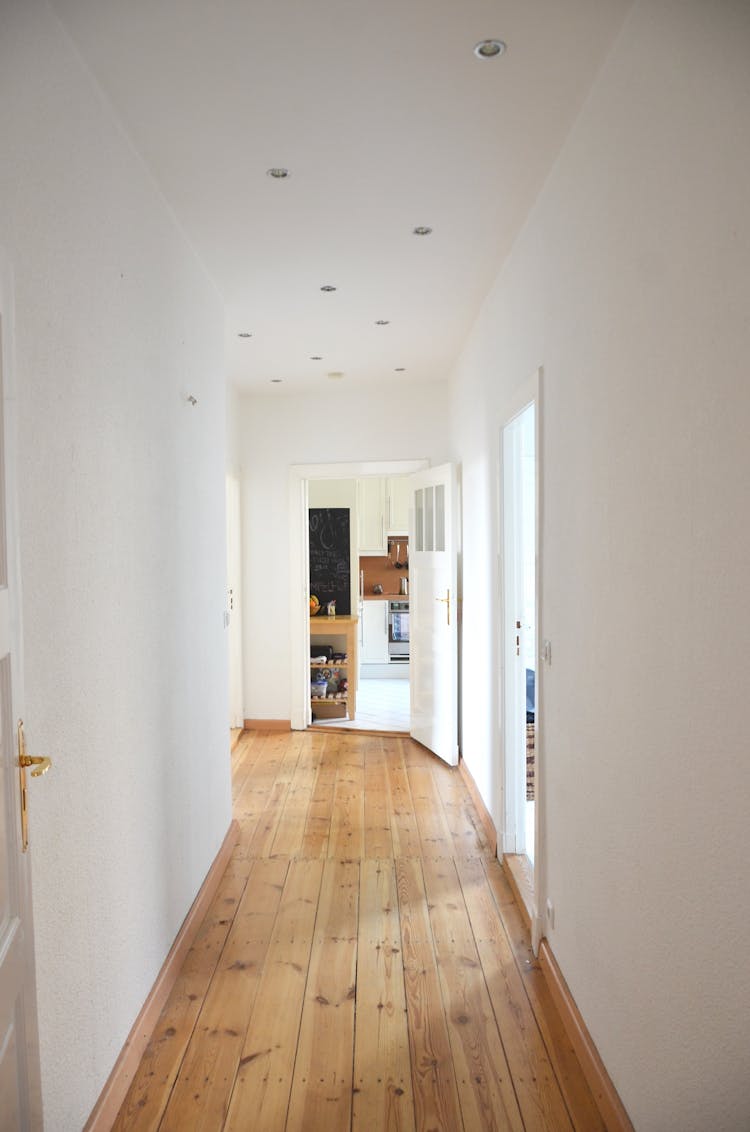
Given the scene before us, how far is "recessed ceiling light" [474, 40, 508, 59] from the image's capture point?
1.83 m

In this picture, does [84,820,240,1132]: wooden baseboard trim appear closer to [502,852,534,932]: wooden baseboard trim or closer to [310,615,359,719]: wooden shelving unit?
[502,852,534,932]: wooden baseboard trim

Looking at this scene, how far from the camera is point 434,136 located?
229cm

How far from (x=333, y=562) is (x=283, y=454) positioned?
4.56ft

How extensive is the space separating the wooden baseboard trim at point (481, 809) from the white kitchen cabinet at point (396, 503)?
12.1 feet

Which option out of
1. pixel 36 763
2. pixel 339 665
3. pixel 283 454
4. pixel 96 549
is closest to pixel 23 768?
pixel 36 763

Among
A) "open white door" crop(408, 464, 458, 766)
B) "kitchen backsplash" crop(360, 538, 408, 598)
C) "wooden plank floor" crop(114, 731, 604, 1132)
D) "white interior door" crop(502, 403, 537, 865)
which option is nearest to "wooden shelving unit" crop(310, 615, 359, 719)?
"open white door" crop(408, 464, 458, 766)

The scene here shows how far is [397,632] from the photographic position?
8969mm

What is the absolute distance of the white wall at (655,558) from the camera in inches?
49.4

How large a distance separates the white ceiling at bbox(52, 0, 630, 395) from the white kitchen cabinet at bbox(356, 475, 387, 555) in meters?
4.64

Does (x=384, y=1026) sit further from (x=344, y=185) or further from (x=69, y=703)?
(x=344, y=185)

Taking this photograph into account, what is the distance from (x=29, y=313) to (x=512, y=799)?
2.86 meters

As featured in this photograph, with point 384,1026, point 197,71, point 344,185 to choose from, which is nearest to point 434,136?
point 344,185

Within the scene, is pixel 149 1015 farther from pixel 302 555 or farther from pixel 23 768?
pixel 302 555

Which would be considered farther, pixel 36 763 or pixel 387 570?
pixel 387 570
